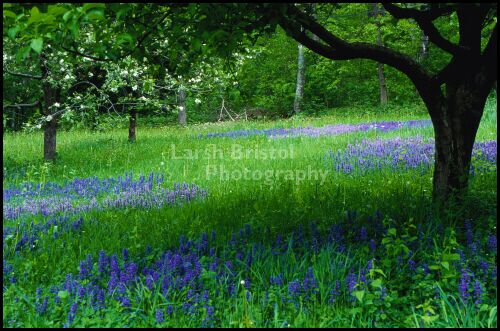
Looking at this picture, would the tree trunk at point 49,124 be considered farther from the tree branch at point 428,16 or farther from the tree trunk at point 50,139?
the tree branch at point 428,16

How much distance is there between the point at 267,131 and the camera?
585 inches

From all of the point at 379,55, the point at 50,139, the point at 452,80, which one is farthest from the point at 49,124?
the point at 452,80

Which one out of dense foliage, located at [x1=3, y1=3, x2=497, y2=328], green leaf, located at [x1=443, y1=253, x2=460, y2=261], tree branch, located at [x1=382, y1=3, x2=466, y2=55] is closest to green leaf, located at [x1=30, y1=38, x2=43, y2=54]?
dense foliage, located at [x1=3, y1=3, x2=497, y2=328]

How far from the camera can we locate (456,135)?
4.68 meters

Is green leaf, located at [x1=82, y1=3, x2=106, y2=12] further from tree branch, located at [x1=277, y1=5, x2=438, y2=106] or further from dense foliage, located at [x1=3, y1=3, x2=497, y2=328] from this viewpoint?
tree branch, located at [x1=277, y1=5, x2=438, y2=106]

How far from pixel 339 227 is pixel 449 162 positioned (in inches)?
58.4

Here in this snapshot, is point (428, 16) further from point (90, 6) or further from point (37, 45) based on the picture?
point (37, 45)

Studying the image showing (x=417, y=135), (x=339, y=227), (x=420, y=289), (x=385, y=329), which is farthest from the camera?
(x=417, y=135)

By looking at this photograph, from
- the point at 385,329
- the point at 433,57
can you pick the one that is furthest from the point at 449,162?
the point at 433,57

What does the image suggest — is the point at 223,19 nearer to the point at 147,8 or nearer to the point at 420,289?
the point at 147,8

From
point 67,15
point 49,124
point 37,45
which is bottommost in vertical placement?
point 49,124

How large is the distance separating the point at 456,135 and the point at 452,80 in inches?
23.2

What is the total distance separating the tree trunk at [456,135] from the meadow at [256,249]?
0.26 meters

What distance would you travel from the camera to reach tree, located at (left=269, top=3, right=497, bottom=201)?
4.52 m
